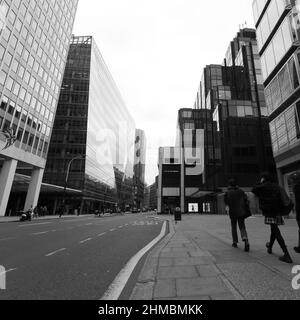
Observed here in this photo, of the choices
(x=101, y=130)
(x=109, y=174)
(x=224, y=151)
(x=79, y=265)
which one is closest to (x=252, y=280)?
(x=79, y=265)

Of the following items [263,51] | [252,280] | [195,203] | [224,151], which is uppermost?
[263,51]

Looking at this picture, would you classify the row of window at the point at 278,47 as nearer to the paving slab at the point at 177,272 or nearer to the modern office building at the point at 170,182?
the paving slab at the point at 177,272

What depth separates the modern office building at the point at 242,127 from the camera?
48.2 metres

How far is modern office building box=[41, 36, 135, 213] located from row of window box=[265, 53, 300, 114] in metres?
43.9

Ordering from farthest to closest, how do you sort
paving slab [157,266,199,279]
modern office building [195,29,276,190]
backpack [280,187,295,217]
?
modern office building [195,29,276,190], backpack [280,187,295,217], paving slab [157,266,199,279]

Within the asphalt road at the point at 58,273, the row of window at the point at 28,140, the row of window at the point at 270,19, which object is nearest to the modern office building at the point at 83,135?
the row of window at the point at 28,140

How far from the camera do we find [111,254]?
718 cm

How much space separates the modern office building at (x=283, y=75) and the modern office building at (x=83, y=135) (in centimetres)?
4438

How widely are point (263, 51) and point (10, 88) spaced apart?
34.8 m

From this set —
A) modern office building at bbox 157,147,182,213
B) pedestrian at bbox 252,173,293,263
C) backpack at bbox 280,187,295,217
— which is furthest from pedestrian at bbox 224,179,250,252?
modern office building at bbox 157,147,182,213

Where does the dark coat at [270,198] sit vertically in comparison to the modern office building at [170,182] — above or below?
below

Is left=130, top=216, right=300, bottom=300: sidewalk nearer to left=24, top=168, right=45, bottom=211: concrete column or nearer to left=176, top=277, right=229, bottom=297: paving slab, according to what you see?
left=176, top=277, right=229, bottom=297: paving slab

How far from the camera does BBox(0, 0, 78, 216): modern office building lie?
3262cm
